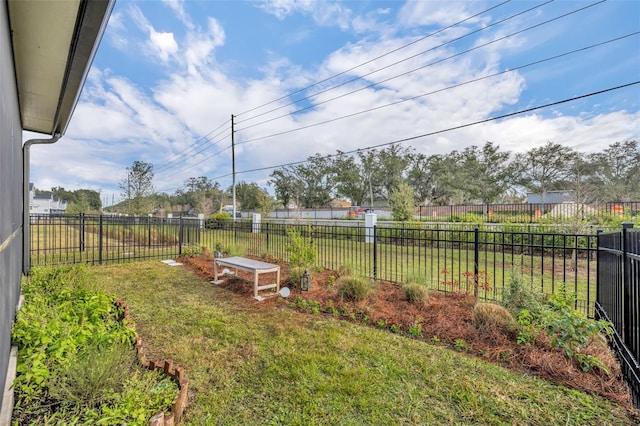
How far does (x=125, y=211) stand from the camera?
21828 mm

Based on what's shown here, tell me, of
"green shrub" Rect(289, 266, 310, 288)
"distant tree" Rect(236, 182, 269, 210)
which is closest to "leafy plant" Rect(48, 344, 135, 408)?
"green shrub" Rect(289, 266, 310, 288)

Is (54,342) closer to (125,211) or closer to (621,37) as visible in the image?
(621,37)

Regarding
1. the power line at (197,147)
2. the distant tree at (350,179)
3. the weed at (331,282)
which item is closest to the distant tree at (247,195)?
the power line at (197,147)

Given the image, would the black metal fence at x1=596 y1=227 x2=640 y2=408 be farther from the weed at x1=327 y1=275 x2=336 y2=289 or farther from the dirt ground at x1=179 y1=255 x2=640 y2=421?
the weed at x1=327 y1=275 x2=336 y2=289

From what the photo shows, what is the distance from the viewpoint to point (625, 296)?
237 cm

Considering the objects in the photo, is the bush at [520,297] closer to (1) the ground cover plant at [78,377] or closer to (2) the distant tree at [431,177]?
(1) the ground cover plant at [78,377]

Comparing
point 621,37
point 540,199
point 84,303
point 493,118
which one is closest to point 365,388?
point 84,303

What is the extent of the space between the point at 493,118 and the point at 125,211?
976 inches

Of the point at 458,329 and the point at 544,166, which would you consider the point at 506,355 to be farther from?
the point at 544,166

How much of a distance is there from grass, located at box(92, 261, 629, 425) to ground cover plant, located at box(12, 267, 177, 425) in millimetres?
435

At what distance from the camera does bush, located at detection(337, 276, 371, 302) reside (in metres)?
4.41

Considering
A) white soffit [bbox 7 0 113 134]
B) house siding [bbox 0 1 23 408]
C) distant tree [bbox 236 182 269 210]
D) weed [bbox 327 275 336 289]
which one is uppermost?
distant tree [bbox 236 182 269 210]

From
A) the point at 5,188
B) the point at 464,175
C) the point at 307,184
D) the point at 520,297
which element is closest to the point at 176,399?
the point at 5,188

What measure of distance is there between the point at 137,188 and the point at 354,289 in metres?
21.0
